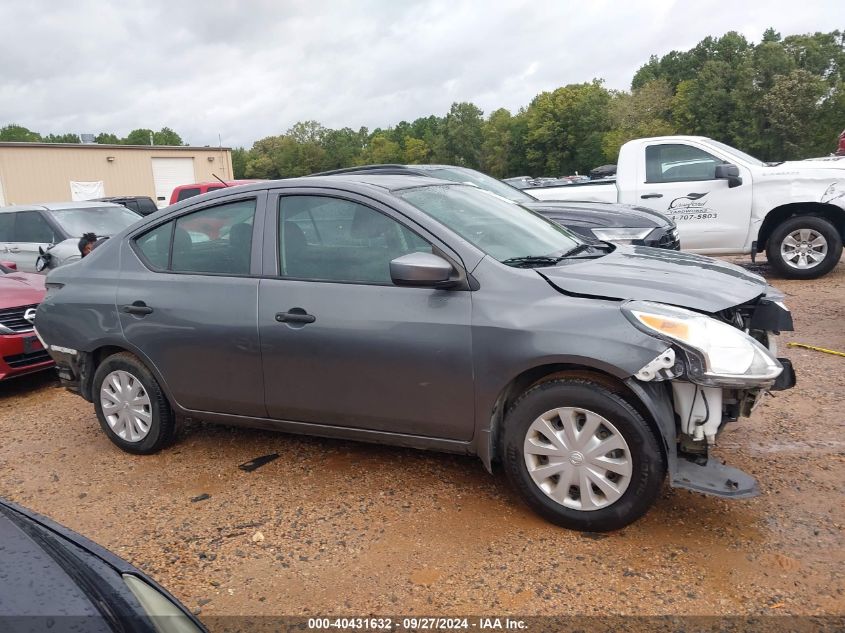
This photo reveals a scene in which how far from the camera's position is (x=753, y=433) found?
4.23 meters

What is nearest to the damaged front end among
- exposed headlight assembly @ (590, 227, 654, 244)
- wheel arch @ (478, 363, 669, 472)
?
wheel arch @ (478, 363, 669, 472)

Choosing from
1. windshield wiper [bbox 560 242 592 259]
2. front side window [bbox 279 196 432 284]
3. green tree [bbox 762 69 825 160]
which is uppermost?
green tree [bbox 762 69 825 160]

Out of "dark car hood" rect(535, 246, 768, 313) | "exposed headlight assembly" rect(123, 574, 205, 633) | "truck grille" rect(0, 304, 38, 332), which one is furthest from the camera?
"truck grille" rect(0, 304, 38, 332)

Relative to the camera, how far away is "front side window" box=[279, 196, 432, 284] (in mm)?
3572

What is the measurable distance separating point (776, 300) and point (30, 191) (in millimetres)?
35876

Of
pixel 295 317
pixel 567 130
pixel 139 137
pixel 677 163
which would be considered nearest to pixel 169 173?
pixel 677 163

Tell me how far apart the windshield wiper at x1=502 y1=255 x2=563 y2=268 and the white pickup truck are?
586 centimetres

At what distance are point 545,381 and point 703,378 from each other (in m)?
0.69

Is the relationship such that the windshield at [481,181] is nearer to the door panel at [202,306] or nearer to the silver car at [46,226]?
the door panel at [202,306]

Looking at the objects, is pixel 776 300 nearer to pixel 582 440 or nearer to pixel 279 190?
pixel 582 440

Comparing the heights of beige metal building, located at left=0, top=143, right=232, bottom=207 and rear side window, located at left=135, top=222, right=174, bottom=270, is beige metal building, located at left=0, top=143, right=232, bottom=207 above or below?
above

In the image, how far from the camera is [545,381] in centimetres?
319

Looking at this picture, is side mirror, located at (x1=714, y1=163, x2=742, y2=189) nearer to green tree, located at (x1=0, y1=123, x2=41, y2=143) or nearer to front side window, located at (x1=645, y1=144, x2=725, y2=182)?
front side window, located at (x1=645, y1=144, x2=725, y2=182)

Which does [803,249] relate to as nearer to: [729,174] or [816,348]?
[729,174]
